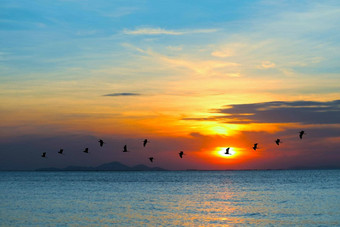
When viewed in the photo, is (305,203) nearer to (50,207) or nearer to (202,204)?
(202,204)

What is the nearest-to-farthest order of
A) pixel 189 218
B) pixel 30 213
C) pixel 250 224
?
pixel 250 224 < pixel 189 218 < pixel 30 213

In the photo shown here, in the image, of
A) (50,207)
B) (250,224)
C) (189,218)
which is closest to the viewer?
(250,224)

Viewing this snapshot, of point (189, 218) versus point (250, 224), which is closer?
point (250, 224)

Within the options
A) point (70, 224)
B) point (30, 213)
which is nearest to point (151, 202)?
point (30, 213)

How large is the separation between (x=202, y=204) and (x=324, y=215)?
57.7ft

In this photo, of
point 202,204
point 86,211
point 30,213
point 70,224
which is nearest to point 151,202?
point 202,204

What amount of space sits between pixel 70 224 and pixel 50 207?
50.7 feet

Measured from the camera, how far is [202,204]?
64.0 m

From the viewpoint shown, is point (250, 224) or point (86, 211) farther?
point (86, 211)

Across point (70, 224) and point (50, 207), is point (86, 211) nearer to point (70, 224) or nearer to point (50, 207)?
point (50, 207)

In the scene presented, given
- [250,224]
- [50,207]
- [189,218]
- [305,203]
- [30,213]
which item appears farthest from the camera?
[305,203]

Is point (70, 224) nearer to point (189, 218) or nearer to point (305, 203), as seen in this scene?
point (189, 218)

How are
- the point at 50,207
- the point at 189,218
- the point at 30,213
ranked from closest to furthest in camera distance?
the point at 189,218 < the point at 30,213 < the point at 50,207

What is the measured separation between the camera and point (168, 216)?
50.1m
